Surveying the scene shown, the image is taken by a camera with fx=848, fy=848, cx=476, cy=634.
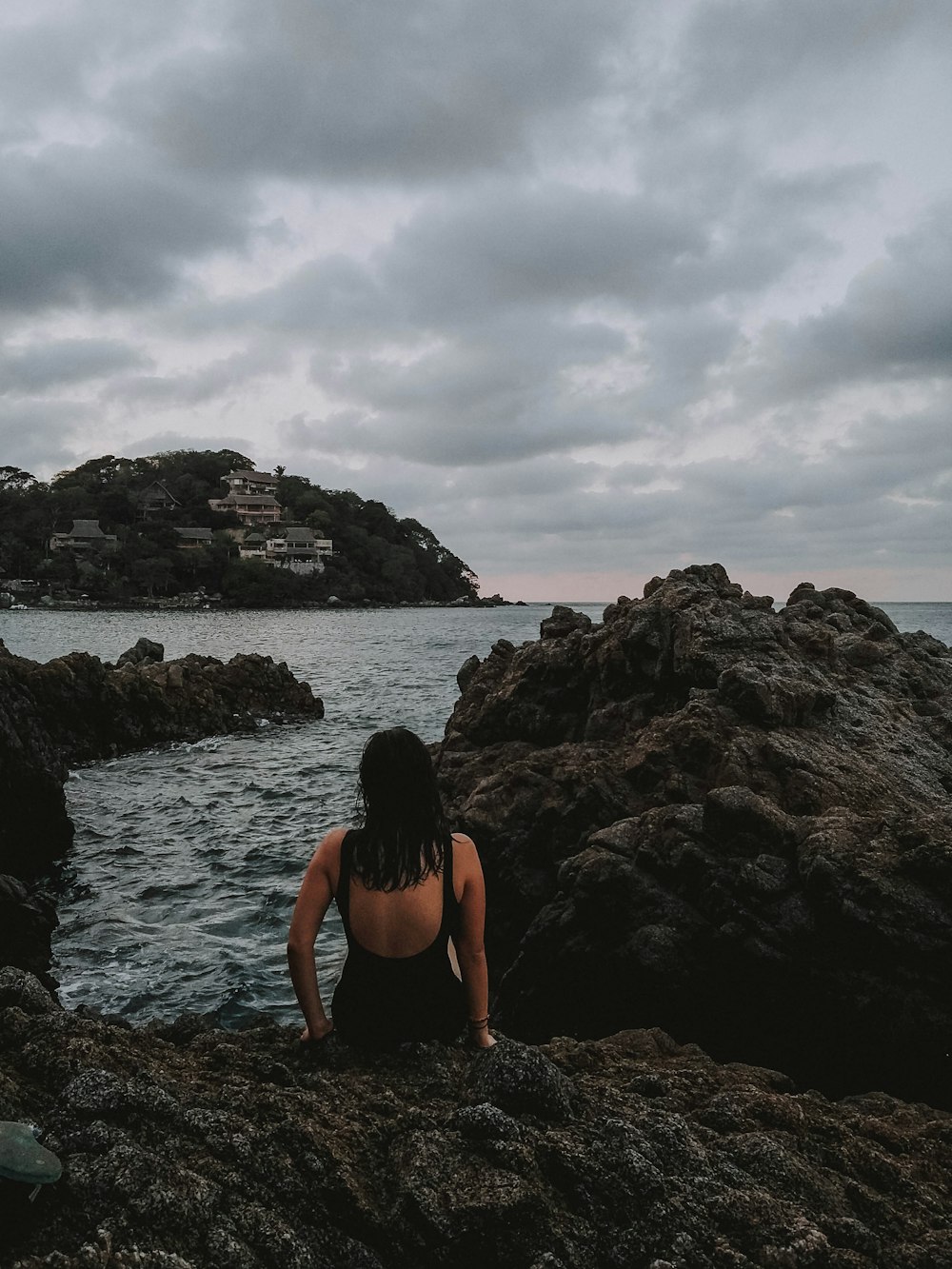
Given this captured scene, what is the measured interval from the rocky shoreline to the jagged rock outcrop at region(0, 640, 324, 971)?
648 centimetres

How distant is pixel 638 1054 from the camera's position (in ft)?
19.7

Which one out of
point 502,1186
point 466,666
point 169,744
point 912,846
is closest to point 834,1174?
point 502,1186

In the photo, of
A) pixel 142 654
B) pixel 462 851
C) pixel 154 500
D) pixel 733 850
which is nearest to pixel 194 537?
pixel 154 500

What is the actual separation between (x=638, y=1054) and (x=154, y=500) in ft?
535

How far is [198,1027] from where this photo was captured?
20.7 feet

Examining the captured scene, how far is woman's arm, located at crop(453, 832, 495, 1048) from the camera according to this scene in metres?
4.86

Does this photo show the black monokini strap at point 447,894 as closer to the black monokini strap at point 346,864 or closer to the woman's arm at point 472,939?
the woman's arm at point 472,939

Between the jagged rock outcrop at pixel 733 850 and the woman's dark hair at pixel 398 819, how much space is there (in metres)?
3.67

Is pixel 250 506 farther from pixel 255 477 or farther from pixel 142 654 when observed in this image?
pixel 142 654

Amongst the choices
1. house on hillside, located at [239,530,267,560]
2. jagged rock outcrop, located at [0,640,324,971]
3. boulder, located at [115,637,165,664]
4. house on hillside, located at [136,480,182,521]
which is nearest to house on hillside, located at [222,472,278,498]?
house on hillside, located at [136,480,182,521]

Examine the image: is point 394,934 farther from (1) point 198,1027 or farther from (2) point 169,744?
(2) point 169,744

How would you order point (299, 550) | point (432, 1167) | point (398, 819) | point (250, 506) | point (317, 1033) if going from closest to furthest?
point (432, 1167) < point (398, 819) < point (317, 1033) < point (299, 550) < point (250, 506)

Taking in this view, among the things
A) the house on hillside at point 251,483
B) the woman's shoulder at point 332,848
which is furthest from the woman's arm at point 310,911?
the house on hillside at point 251,483

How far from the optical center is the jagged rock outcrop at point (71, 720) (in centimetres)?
1121
